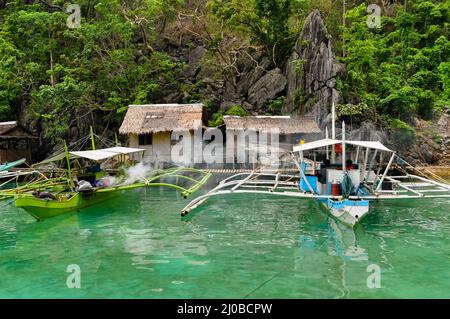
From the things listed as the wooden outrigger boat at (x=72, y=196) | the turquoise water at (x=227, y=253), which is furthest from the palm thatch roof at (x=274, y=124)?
the turquoise water at (x=227, y=253)

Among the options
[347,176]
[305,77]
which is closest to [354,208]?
[347,176]

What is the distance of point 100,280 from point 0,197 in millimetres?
6508

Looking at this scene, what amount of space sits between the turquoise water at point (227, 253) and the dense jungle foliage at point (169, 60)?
14094 millimetres

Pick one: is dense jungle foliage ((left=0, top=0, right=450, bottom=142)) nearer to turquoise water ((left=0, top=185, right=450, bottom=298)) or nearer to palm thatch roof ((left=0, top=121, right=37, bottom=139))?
palm thatch roof ((left=0, top=121, right=37, bottom=139))

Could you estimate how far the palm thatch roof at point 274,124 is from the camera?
24.1 m

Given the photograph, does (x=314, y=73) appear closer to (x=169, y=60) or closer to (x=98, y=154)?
(x=169, y=60)

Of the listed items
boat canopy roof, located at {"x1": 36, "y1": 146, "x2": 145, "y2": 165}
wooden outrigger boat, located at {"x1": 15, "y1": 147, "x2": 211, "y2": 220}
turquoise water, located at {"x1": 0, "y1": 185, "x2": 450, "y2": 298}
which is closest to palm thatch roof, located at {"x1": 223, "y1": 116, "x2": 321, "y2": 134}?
boat canopy roof, located at {"x1": 36, "y1": 146, "x2": 145, "y2": 165}

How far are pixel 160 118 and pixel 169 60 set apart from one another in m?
7.46

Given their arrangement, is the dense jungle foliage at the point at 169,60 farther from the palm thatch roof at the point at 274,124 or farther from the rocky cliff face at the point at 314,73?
the palm thatch roof at the point at 274,124

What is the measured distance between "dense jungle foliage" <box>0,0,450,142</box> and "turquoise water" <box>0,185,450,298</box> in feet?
46.2

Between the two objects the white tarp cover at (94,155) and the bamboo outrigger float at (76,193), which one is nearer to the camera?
the bamboo outrigger float at (76,193)

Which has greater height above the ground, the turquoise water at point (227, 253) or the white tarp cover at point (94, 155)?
the white tarp cover at point (94, 155)

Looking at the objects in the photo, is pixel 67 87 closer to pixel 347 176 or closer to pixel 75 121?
pixel 75 121
